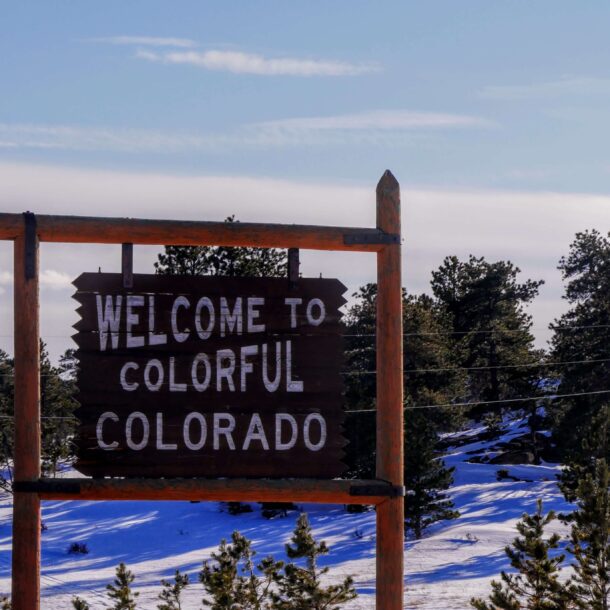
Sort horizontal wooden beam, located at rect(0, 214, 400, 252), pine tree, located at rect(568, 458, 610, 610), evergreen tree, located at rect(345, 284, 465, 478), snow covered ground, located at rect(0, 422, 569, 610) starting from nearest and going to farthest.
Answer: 1. horizontal wooden beam, located at rect(0, 214, 400, 252)
2. pine tree, located at rect(568, 458, 610, 610)
3. snow covered ground, located at rect(0, 422, 569, 610)
4. evergreen tree, located at rect(345, 284, 465, 478)

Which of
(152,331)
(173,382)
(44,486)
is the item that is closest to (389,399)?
(173,382)

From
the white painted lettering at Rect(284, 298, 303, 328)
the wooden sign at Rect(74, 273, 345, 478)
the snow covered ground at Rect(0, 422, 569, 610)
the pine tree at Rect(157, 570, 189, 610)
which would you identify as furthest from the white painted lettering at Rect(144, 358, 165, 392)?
the snow covered ground at Rect(0, 422, 569, 610)

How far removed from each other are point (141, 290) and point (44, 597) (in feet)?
115

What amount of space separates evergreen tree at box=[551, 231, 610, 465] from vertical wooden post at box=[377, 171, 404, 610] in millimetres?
43525

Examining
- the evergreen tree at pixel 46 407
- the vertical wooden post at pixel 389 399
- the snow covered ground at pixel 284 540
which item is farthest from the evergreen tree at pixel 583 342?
the vertical wooden post at pixel 389 399

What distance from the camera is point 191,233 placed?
679 cm

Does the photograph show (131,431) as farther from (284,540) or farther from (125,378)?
(284,540)

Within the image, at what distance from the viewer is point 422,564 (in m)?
41.3

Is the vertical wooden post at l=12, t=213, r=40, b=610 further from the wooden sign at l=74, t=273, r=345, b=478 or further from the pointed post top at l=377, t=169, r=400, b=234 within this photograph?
the pointed post top at l=377, t=169, r=400, b=234

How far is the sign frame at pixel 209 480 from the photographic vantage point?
6570mm

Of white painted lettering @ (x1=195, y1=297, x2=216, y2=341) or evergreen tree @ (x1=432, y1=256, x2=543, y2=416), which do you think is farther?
evergreen tree @ (x1=432, y1=256, x2=543, y2=416)

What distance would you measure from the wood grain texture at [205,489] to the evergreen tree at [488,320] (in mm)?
55054

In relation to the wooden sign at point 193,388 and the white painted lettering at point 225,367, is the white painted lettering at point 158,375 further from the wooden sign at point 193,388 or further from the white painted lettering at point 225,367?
the white painted lettering at point 225,367

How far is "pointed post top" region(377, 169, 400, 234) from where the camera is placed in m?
6.80
